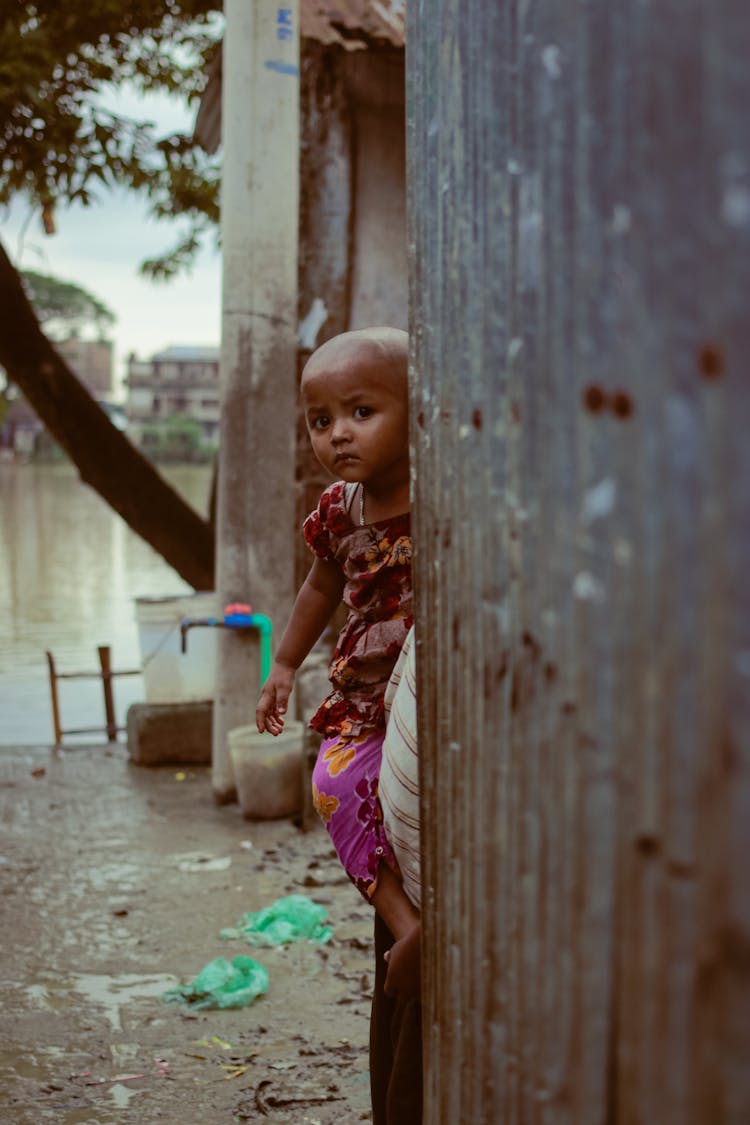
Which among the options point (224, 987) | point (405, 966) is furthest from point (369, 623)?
point (224, 987)

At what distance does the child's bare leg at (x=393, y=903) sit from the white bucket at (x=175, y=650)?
498cm

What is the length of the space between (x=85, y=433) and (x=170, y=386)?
60.7 m

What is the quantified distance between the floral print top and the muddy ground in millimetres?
1453

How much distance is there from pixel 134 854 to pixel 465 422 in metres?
4.53

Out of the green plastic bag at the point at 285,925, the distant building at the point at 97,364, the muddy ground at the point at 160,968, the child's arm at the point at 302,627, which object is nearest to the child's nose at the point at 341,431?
the child's arm at the point at 302,627

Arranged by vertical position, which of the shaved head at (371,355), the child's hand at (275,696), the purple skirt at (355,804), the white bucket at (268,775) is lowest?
the white bucket at (268,775)

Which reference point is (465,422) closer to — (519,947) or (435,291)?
(435,291)

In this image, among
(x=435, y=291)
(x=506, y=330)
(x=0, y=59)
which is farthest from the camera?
(x=0, y=59)

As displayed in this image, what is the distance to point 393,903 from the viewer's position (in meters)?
1.71

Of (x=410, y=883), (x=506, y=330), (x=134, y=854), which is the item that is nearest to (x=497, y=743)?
(x=506, y=330)

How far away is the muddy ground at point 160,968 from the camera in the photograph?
10.1ft

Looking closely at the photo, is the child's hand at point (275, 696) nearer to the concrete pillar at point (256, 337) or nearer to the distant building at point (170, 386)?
the concrete pillar at point (256, 337)

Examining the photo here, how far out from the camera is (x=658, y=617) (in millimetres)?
727

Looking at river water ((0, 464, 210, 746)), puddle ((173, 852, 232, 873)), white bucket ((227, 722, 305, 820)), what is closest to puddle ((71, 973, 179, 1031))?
puddle ((173, 852, 232, 873))
